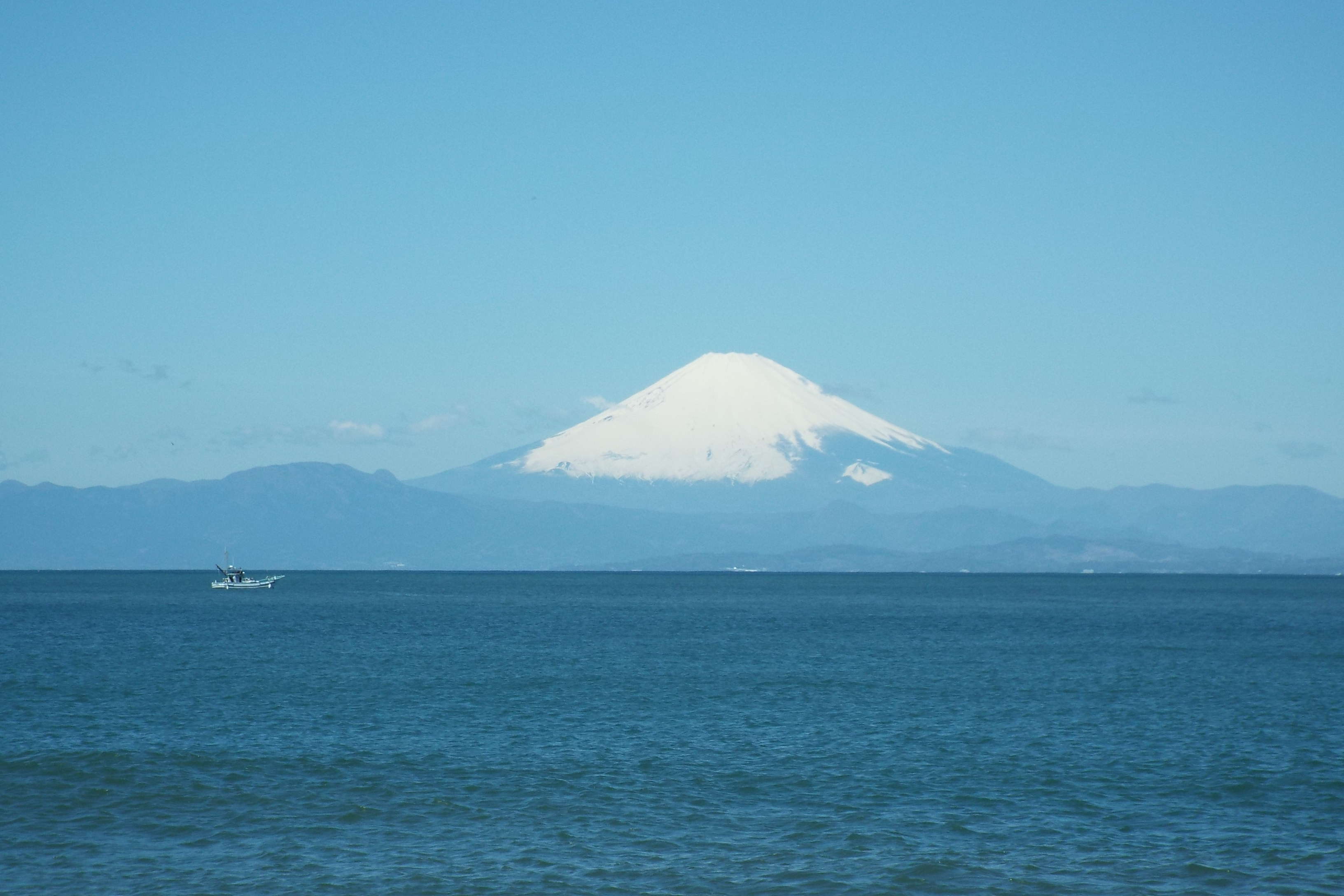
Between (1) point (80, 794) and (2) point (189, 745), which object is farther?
(2) point (189, 745)

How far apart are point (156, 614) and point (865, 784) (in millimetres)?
110000

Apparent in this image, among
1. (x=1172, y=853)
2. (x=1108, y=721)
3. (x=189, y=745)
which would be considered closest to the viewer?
(x=1172, y=853)

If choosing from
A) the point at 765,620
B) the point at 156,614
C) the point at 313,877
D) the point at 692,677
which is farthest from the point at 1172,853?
the point at 156,614

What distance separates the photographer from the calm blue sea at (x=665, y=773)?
1115 inches

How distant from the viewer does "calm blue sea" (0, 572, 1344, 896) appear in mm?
28328

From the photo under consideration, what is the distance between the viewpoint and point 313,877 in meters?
27.6

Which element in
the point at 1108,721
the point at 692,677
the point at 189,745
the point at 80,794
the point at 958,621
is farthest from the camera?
the point at 958,621

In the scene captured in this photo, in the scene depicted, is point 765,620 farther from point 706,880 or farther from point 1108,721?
point 706,880

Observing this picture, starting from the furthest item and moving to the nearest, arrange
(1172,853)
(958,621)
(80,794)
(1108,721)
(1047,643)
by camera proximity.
Answer: (958,621)
(1047,643)
(1108,721)
(80,794)
(1172,853)

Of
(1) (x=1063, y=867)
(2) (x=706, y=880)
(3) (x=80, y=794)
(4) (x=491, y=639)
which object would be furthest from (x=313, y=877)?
(4) (x=491, y=639)

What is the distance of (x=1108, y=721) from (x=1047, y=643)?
4732 cm

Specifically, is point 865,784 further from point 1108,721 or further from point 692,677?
point 692,677

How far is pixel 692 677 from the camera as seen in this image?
218ft

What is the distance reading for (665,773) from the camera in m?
38.4
